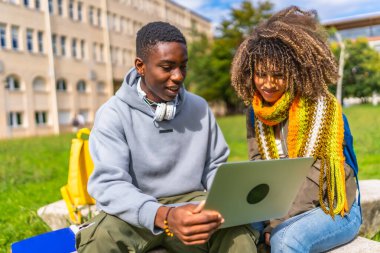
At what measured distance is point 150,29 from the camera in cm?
212

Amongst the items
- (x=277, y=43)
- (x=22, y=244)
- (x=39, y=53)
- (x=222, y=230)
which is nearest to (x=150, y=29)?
(x=277, y=43)

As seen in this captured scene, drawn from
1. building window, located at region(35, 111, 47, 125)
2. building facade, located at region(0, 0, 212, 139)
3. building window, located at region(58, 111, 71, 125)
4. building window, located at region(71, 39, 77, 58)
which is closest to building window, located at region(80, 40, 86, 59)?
building facade, located at region(0, 0, 212, 139)

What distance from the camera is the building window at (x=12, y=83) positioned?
86.7 ft

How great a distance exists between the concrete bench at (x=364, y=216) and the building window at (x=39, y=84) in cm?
2636

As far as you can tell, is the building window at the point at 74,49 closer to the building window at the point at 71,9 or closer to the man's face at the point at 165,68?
the building window at the point at 71,9

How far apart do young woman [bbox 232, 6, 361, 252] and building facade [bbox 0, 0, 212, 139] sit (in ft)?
80.7

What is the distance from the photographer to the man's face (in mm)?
2051

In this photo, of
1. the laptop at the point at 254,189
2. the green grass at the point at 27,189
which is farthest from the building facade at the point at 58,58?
the laptop at the point at 254,189

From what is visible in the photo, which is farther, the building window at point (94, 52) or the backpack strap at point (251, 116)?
the building window at point (94, 52)

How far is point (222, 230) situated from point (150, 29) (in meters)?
1.00

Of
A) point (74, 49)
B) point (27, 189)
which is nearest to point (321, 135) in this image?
point (27, 189)

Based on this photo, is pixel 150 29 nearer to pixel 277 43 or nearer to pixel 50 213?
pixel 277 43

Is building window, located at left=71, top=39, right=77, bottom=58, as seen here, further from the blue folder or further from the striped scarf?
Result: the striped scarf

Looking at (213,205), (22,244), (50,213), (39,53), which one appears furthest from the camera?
(39,53)
